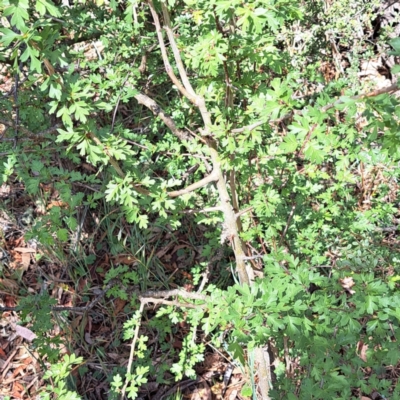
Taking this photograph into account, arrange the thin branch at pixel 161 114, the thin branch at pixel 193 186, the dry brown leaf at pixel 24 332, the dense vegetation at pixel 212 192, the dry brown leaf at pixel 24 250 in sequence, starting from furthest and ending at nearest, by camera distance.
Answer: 1. the dry brown leaf at pixel 24 250
2. the dry brown leaf at pixel 24 332
3. the thin branch at pixel 161 114
4. the thin branch at pixel 193 186
5. the dense vegetation at pixel 212 192

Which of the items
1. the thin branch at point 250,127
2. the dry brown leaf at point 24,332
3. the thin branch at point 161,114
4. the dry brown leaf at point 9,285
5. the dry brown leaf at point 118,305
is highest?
the thin branch at point 250,127

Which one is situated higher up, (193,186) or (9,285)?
(193,186)

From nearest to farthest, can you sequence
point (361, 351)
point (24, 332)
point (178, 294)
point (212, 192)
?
1. point (178, 294)
2. point (361, 351)
3. point (212, 192)
4. point (24, 332)

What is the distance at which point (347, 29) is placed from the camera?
3.57 metres

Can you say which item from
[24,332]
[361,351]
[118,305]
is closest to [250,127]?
[361,351]

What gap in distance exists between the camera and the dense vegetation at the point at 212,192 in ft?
5.28

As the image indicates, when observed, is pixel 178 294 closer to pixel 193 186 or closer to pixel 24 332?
pixel 193 186

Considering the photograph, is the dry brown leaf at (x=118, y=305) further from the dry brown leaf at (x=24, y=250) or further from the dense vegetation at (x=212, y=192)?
the dry brown leaf at (x=24, y=250)

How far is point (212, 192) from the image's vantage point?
2959mm

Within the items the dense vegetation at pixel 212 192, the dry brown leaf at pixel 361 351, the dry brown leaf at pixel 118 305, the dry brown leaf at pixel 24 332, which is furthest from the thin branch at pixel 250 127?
the dry brown leaf at pixel 24 332

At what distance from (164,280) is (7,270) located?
1.14 meters

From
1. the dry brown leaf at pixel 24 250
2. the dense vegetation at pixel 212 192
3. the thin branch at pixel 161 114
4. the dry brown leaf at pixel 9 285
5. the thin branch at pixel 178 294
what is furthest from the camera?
the dry brown leaf at pixel 24 250

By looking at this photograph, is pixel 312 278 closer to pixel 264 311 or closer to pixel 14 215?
pixel 264 311

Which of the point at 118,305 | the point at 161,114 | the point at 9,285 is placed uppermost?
the point at 161,114
